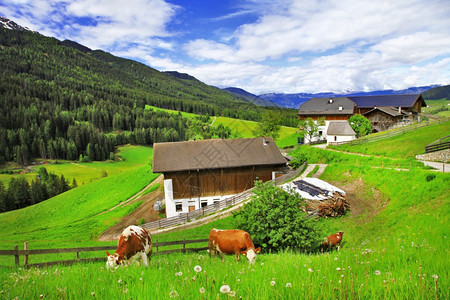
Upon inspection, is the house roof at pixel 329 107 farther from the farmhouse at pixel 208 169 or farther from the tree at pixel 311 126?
the farmhouse at pixel 208 169

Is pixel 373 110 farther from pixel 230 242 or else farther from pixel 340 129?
pixel 230 242

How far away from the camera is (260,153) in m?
40.1

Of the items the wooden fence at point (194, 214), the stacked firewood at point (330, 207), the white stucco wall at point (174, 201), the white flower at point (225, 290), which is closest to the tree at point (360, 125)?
the wooden fence at point (194, 214)

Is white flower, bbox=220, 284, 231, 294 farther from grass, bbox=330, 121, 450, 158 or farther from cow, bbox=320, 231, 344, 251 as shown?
grass, bbox=330, 121, 450, 158

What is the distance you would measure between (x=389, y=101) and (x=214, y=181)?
67.2m

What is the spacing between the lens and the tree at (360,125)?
198 ft

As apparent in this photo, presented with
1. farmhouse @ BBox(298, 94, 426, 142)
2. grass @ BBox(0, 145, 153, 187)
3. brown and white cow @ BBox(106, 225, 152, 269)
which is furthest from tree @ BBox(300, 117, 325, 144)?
grass @ BBox(0, 145, 153, 187)

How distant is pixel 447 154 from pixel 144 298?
131ft

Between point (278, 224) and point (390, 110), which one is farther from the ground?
point (390, 110)

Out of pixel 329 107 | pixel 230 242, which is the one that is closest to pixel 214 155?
pixel 230 242

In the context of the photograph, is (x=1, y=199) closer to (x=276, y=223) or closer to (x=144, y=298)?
(x=276, y=223)

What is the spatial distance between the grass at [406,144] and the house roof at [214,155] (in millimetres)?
15937

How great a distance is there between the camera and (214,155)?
1529 inches

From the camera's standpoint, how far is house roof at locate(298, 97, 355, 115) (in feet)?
240
